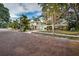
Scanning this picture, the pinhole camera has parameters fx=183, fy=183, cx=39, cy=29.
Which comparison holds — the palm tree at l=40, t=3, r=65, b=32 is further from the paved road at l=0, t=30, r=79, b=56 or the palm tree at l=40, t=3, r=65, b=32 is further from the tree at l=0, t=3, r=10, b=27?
the tree at l=0, t=3, r=10, b=27

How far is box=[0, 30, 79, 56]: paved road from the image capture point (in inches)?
→ 74.1

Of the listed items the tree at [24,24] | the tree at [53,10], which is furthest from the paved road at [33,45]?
the tree at [53,10]

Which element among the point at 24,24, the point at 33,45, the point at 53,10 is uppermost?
the point at 53,10

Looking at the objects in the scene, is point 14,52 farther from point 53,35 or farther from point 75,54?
point 75,54

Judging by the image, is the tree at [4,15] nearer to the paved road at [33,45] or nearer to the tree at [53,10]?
the paved road at [33,45]

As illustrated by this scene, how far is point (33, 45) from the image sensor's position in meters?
1.90

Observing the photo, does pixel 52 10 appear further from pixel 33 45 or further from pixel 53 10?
pixel 33 45

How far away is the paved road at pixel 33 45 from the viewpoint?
6.18 feet

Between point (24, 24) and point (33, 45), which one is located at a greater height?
point (24, 24)

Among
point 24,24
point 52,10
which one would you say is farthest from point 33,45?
point 52,10

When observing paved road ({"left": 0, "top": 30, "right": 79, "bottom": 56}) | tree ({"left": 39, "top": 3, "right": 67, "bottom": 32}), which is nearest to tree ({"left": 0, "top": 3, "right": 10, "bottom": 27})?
paved road ({"left": 0, "top": 30, "right": 79, "bottom": 56})

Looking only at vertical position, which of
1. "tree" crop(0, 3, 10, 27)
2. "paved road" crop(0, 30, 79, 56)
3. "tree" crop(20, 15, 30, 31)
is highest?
"tree" crop(0, 3, 10, 27)

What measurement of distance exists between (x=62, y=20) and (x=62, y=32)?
125mm

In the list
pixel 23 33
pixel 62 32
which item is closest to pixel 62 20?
pixel 62 32
